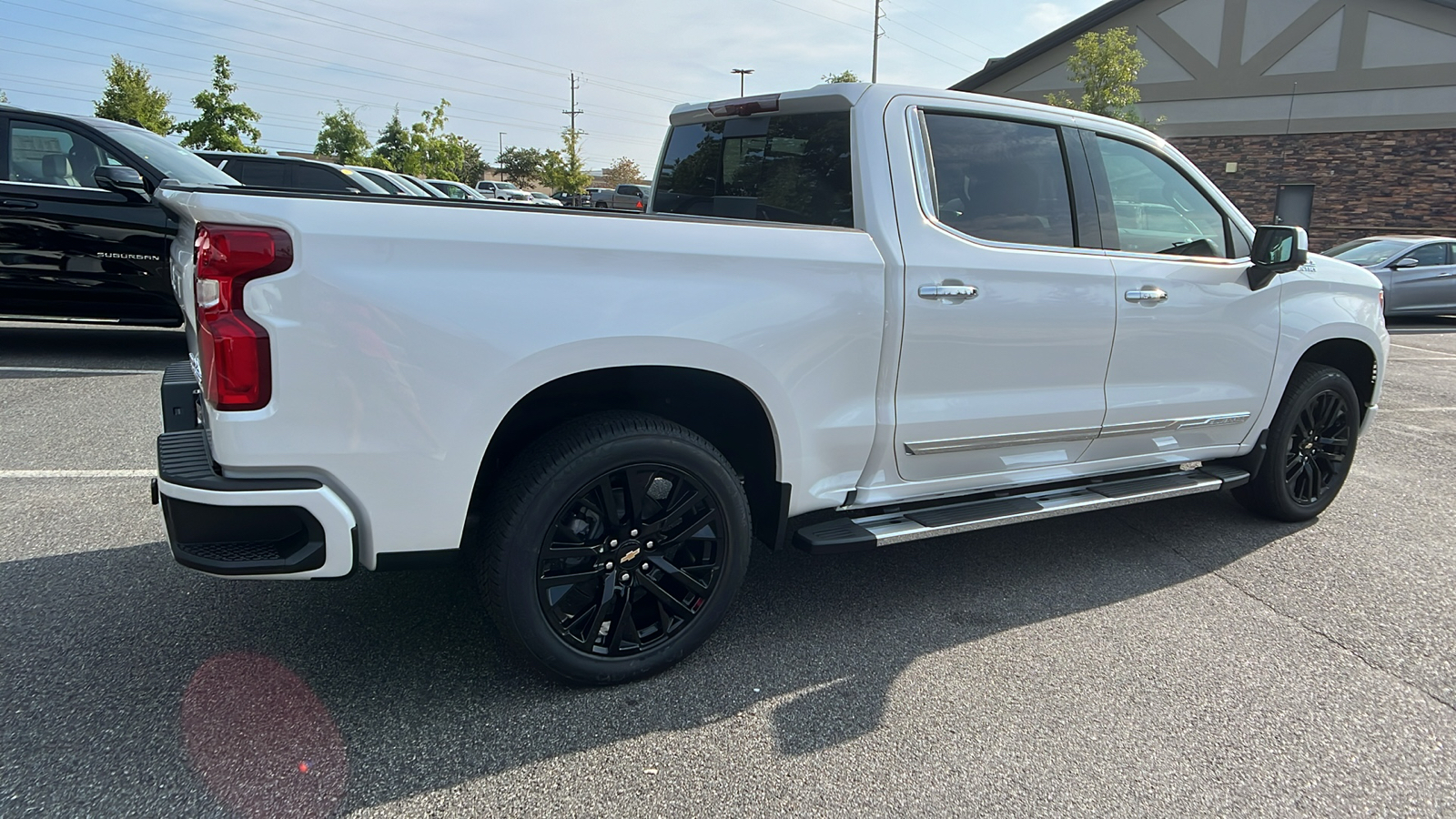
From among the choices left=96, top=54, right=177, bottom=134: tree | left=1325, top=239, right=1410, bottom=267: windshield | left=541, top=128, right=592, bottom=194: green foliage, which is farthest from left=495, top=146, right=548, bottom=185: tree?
left=1325, top=239, right=1410, bottom=267: windshield

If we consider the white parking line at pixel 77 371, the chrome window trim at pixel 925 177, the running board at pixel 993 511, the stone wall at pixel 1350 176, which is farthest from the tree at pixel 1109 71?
the white parking line at pixel 77 371

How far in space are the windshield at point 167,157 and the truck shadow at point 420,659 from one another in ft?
15.0

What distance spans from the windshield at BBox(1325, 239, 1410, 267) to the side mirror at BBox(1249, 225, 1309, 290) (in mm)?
11510

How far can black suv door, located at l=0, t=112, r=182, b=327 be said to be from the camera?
6.86 m

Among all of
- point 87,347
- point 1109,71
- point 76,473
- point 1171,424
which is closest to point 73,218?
point 87,347

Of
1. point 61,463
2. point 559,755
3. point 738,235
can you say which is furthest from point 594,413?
point 61,463

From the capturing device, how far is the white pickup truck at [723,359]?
7.36 feet

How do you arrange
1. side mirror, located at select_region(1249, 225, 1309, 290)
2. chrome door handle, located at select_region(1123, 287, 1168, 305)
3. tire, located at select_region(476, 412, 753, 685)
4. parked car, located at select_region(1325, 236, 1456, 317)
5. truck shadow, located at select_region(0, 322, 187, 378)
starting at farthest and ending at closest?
parked car, located at select_region(1325, 236, 1456, 317)
truck shadow, located at select_region(0, 322, 187, 378)
side mirror, located at select_region(1249, 225, 1309, 290)
chrome door handle, located at select_region(1123, 287, 1168, 305)
tire, located at select_region(476, 412, 753, 685)

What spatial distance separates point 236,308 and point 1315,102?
3003 centimetres

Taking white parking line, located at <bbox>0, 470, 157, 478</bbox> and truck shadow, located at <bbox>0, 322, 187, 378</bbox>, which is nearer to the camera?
white parking line, located at <bbox>0, 470, 157, 478</bbox>

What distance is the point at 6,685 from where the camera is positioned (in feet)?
8.55

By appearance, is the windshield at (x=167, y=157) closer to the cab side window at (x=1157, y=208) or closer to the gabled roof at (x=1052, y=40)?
the cab side window at (x=1157, y=208)

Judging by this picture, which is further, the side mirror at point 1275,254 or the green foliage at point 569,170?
the green foliage at point 569,170

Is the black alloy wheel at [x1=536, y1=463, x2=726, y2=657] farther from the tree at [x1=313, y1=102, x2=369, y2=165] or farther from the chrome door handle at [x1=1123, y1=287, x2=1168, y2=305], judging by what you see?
the tree at [x1=313, y1=102, x2=369, y2=165]
